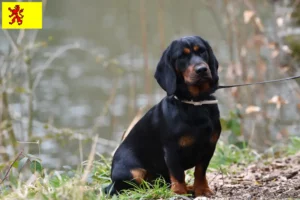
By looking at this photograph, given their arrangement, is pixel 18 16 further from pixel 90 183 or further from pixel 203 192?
pixel 203 192

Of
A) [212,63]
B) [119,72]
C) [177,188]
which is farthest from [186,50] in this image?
[119,72]

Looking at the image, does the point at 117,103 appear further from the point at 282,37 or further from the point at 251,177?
the point at 251,177

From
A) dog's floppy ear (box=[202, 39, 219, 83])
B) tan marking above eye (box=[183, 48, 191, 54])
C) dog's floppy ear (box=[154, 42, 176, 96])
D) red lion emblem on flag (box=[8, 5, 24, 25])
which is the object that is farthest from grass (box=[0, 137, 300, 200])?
red lion emblem on flag (box=[8, 5, 24, 25])

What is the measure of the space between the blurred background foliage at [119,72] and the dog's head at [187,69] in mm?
1067

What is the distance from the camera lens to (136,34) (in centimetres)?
1366

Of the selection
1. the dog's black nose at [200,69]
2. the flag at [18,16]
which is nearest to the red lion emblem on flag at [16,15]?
the flag at [18,16]

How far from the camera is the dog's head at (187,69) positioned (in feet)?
12.7

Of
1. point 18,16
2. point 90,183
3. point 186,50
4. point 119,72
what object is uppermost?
point 18,16

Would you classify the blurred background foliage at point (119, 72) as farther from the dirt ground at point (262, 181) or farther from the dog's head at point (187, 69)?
the dog's head at point (187, 69)

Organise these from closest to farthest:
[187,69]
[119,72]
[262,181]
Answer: [187,69] < [262,181] < [119,72]

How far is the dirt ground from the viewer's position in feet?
13.0

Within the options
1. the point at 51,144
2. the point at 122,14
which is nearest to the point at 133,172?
the point at 51,144

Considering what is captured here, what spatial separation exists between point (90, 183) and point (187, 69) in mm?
1166

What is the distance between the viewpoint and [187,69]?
12.8ft
